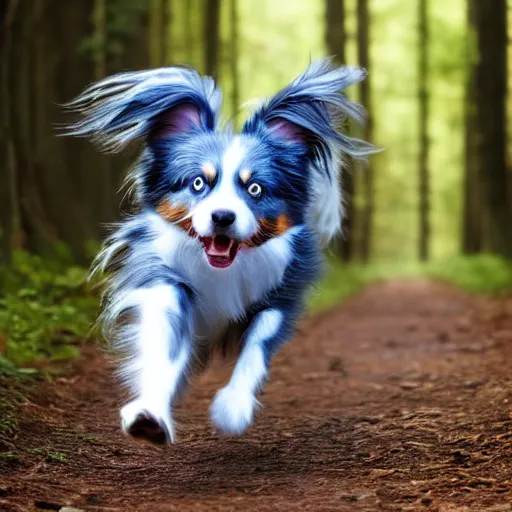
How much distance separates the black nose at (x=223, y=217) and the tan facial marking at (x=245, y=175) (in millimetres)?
266

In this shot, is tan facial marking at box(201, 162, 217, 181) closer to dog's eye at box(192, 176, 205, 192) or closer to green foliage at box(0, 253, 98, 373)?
dog's eye at box(192, 176, 205, 192)

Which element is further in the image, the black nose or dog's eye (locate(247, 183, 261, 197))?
dog's eye (locate(247, 183, 261, 197))

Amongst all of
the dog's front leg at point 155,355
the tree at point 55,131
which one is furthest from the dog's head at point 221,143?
the tree at point 55,131

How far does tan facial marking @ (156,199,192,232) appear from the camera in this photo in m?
4.14

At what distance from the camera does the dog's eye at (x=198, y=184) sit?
4.07 m

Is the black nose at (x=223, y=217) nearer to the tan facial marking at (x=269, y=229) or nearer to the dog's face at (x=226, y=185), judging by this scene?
the dog's face at (x=226, y=185)

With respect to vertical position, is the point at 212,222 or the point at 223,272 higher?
the point at 212,222

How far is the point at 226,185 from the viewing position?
4.03 m

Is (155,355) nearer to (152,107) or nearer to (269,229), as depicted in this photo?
(269,229)

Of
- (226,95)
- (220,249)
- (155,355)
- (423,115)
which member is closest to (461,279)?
(226,95)

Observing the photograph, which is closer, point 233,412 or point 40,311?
point 233,412

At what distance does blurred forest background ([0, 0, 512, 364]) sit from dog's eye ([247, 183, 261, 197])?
71 centimetres

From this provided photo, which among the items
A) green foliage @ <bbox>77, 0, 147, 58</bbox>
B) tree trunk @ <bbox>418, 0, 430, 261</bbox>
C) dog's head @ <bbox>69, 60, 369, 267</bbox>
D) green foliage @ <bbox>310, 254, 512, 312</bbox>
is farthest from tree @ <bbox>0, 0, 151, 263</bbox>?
tree trunk @ <bbox>418, 0, 430, 261</bbox>

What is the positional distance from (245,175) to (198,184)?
0.23m
